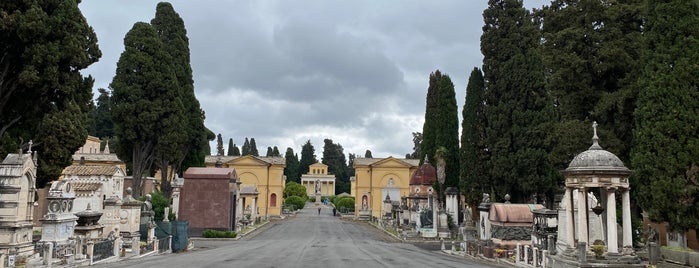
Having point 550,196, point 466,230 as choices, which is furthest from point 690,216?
point 550,196

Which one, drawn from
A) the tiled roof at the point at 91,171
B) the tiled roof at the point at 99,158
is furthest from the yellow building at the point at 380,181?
the tiled roof at the point at 91,171

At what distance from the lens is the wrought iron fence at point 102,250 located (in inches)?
669

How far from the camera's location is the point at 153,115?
32219 millimetres

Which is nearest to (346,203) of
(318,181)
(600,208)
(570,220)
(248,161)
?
(248,161)

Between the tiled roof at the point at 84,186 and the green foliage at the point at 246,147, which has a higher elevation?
the green foliage at the point at 246,147

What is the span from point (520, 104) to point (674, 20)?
1296cm

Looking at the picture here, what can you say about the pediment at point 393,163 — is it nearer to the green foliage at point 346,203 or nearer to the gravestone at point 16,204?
the green foliage at point 346,203

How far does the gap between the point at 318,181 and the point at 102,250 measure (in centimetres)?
9417

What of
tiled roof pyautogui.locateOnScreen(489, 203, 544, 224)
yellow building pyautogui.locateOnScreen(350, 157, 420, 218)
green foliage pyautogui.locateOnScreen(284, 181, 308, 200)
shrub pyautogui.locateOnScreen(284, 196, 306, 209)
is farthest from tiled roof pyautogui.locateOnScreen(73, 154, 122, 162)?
tiled roof pyautogui.locateOnScreen(489, 203, 544, 224)

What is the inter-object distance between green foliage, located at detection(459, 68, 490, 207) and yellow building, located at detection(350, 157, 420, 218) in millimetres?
30075

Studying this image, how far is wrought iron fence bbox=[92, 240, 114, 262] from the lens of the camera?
1700cm

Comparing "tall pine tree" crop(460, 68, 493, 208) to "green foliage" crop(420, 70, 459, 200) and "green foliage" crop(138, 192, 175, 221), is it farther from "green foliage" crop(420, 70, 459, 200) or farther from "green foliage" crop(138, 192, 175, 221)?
"green foliage" crop(138, 192, 175, 221)

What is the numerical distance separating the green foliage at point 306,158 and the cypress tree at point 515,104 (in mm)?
85862

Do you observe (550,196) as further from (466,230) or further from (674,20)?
(674,20)
